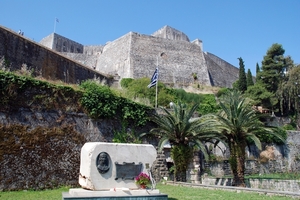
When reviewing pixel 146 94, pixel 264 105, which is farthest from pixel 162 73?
pixel 264 105

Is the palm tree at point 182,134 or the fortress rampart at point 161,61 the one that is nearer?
the palm tree at point 182,134

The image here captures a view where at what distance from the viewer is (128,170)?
8.30m

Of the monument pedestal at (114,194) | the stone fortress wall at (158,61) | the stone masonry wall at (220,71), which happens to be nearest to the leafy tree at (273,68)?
the stone fortress wall at (158,61)

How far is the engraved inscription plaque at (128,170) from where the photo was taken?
8.15 meters

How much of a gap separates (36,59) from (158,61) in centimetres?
2634

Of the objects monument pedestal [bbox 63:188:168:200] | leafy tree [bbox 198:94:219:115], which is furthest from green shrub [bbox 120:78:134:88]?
monument pedestal [bbox 63:188:168:200]

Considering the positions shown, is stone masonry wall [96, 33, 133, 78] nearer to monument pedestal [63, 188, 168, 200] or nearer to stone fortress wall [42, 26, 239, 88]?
stone fortress wall [42, 26, 239, 88]

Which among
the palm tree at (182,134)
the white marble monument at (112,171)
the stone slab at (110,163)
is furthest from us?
the palm tree at (182,134)

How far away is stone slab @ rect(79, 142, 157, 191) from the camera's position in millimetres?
7717

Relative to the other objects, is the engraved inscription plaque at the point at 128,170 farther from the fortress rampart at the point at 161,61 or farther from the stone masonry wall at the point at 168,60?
the stone masonry wall at the point at 168,60

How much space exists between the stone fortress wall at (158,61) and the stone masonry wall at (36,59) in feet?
59.6

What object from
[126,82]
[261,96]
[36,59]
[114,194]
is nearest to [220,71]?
[261,96]

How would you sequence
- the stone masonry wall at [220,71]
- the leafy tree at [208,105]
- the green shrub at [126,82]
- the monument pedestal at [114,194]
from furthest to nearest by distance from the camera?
1. the stone masonry wall at [220,71]
2. the green shrub at [126,82]
3. the leafy tree at [208,105]
4. the monument pedestal at [114,194]

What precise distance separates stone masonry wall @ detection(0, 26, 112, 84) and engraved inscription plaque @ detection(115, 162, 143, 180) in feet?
31.1
